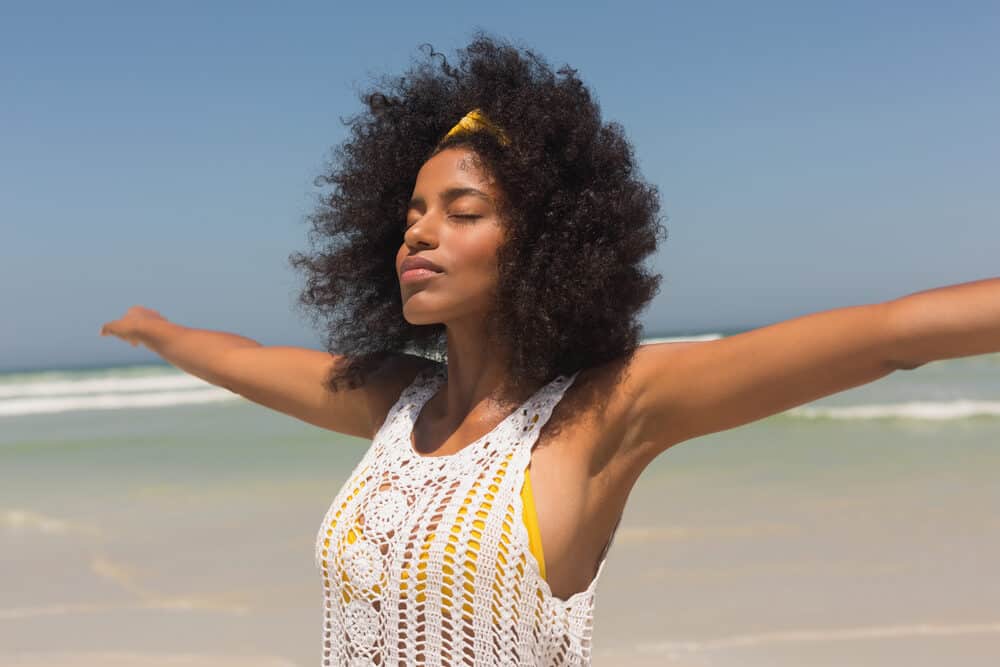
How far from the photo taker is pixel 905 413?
40.9ft

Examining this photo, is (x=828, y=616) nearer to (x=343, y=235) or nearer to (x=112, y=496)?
(x=343, y=235)

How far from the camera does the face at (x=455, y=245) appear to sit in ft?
7.13

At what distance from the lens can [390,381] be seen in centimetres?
269

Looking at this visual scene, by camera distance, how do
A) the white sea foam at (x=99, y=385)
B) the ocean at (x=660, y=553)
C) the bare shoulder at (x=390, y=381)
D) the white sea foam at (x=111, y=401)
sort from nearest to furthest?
the bare shoulder at (x=390, y=381) < the ocean at (x=660, y=553) < the white sea foam at (x=111, y=401) < the white sea foam at (x=99, y=385)

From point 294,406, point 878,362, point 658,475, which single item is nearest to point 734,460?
point 658,475

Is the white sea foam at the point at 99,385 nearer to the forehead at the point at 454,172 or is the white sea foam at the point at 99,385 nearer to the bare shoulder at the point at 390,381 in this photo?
the bare shoulder at the point at 390,381

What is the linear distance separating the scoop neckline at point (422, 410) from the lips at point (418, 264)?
358mm

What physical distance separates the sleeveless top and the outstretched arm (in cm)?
24

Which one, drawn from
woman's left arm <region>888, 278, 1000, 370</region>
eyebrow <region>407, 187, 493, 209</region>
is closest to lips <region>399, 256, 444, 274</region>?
eyebrow <region>407, 187, 493, 209</region>

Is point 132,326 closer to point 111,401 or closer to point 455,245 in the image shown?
point 455,245

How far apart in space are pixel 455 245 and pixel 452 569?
718 millimetres

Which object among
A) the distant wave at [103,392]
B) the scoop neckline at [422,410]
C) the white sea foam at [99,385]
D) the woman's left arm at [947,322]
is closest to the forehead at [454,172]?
the scoop neckline at [422,410]

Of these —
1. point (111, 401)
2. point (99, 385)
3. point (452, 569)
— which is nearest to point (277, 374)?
point (452, 569)

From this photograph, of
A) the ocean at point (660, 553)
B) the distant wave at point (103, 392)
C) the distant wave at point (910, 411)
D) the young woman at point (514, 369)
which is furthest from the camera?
the distant wave at point (103, 392)
